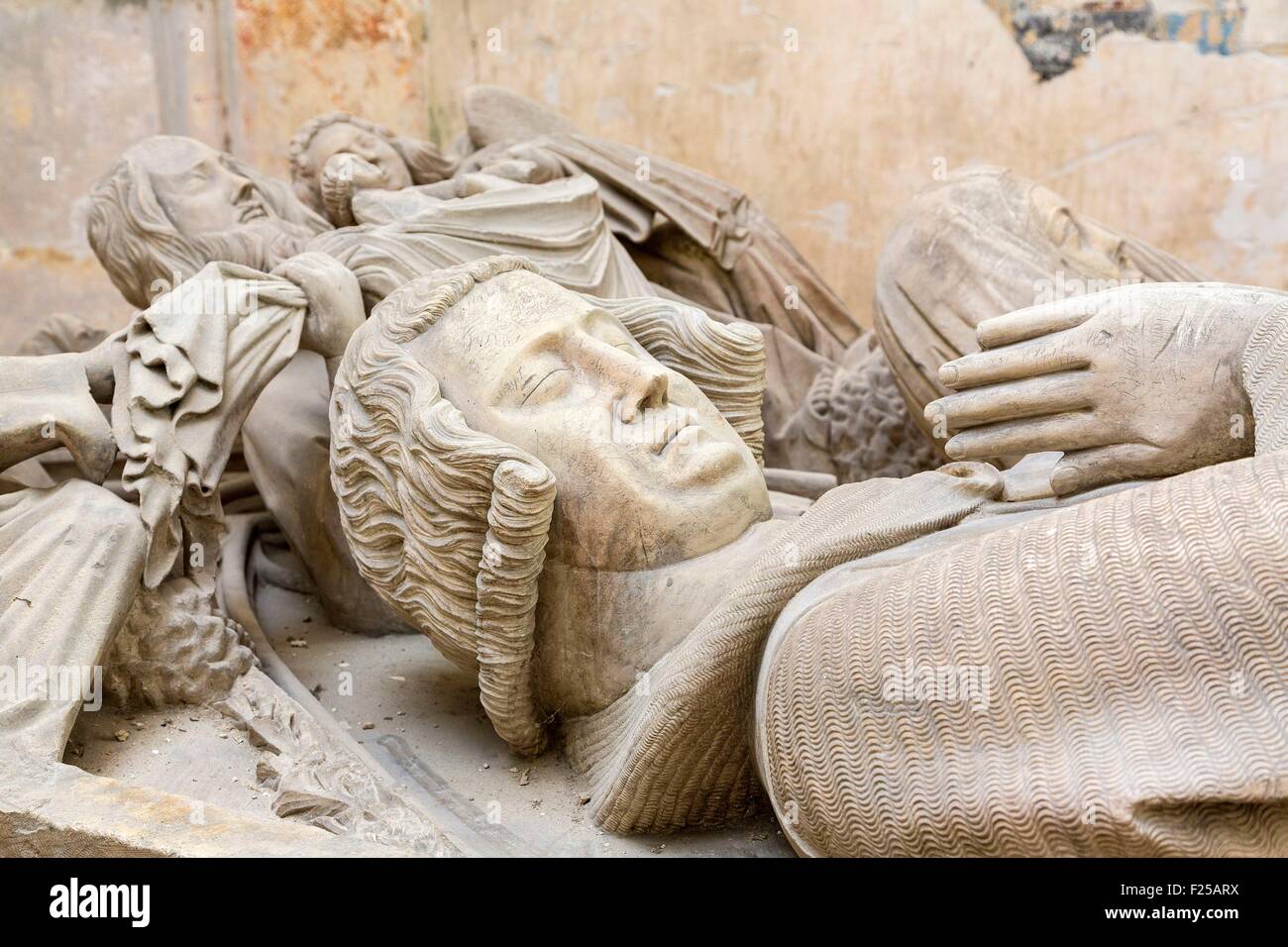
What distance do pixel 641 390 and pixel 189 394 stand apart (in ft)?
2.67

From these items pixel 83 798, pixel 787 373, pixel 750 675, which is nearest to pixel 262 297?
pixel 83 798

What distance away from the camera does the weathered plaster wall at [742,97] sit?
4316mm

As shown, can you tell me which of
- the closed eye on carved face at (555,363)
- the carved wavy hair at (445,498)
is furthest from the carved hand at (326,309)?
the closed eye on carved face at (555,363)

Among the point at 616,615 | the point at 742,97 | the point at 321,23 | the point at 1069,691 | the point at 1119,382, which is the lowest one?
the point at 616,615

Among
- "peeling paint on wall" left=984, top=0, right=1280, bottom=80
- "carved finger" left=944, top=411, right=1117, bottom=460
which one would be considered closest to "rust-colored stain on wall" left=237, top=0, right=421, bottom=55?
"peeling paint on wall" left=984, top=0, right=1280, bottom=80

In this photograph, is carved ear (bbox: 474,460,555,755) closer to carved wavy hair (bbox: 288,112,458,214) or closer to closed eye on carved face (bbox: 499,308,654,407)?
closed eye on carved face (bbox: 499,308,654,407)

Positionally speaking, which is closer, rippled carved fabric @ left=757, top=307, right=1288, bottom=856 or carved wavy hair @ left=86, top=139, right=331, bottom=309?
rippled carved fabric @ left=757, top=307, right=1288, bottom=856

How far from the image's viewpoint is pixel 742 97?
4789 mm

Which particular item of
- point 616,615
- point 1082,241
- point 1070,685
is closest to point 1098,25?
point 1082,241

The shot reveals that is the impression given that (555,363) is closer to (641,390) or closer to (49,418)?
(641,390)

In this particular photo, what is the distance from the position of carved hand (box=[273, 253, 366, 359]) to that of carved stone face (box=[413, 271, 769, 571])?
0.41 metres

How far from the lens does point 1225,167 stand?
4293 mm

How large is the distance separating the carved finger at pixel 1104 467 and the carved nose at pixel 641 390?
0.63 meters

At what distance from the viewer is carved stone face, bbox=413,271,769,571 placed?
7.34 ft
